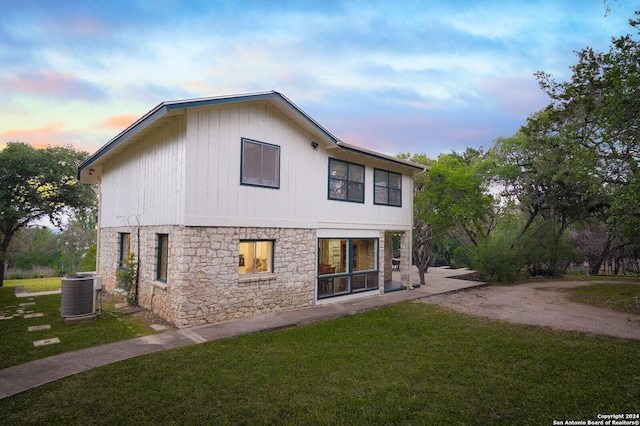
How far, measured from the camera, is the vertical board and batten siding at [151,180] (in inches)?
302

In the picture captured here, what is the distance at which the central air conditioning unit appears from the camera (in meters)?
7.71

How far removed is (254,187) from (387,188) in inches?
243

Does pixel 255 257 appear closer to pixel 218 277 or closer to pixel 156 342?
pixel 218 277

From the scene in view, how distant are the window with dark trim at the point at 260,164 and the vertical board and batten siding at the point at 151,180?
1545mm

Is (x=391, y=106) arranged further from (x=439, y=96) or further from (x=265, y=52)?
(x=265, y=52)

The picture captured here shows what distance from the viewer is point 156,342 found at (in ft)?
20.6

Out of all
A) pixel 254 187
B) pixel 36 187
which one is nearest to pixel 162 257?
pixel 254 187

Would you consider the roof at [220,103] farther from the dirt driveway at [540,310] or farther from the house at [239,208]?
the dirt driveway at [540,310]

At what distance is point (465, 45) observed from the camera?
1319cm

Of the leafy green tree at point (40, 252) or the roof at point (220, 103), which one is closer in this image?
the roof at point (220, 103)

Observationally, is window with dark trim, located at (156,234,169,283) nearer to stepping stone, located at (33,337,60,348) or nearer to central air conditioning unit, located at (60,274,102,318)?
central air conditioning unit, located at (60,274,102,318)

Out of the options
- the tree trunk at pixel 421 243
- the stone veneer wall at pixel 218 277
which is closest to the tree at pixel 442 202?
the tree trunk at pixel 421 243

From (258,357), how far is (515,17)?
1345cm

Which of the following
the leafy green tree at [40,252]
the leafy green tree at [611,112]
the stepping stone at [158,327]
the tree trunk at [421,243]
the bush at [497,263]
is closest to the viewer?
the leafy green tree at [611,112]
